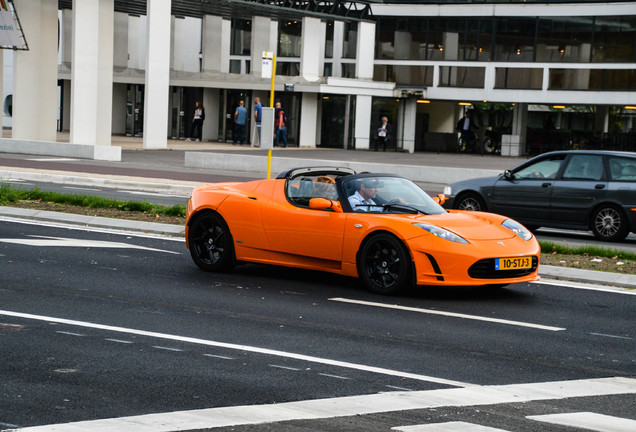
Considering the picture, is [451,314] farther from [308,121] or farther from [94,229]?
[308,121]

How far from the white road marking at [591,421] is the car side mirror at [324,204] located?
16.3ft

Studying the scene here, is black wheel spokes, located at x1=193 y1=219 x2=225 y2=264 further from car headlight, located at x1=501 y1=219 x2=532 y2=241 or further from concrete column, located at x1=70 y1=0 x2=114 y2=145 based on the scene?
concrete column, located at x1=70 y1=0 x2=114 y2=145

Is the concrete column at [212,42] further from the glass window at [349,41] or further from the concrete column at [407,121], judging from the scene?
the concrete column at [407,121]

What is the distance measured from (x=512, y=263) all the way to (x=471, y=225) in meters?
0.69

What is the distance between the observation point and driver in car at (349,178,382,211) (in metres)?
10.8

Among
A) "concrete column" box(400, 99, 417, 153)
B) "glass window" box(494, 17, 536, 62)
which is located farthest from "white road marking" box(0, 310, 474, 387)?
"glass window" box(494, 17, 536, 62)

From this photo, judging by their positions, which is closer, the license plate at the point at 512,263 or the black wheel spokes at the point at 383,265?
the license plate at the point at 512,263

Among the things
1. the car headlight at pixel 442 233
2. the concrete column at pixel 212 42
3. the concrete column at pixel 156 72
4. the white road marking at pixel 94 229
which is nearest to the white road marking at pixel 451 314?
the car headlight at pixel 442 233

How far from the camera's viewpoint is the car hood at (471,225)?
10270 millimetres

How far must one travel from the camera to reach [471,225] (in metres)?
10.6

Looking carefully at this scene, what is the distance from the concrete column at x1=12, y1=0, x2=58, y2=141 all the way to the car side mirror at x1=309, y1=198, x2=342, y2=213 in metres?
29.1

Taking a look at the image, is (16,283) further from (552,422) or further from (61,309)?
(552,422)

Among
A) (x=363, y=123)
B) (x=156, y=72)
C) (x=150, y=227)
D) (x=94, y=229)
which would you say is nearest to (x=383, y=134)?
(x=363, y=123)

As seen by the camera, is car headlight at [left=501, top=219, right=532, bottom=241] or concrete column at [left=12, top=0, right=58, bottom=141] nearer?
car headlight at [left=501, top=219, right=532, bottom=241]
